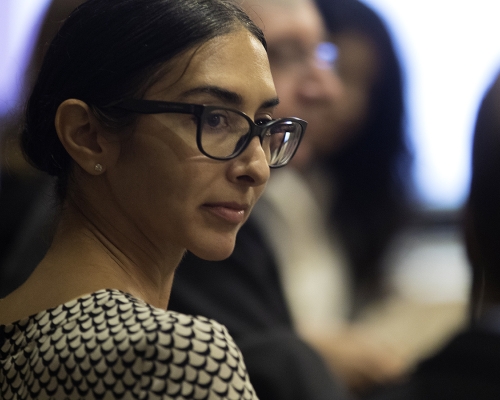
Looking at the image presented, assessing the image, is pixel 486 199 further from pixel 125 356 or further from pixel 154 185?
pixel 125 356

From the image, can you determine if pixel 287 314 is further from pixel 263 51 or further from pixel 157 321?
pixel 157 321

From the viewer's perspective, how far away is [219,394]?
1082mm

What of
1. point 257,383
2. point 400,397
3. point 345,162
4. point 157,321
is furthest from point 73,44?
point 345,162

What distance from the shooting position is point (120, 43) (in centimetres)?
128

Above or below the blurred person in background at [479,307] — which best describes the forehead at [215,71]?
above

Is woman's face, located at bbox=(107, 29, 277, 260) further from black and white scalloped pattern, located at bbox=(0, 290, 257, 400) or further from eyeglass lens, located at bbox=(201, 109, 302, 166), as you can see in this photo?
black and white scalloped pattern, located at bbox=(0, 290, 257, 400)

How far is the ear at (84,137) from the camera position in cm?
133

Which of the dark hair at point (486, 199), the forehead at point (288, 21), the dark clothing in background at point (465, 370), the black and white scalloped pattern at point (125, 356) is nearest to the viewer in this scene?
the black and white scalloped pattern at point (125, 356)

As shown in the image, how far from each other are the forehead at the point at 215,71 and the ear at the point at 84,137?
0.11m

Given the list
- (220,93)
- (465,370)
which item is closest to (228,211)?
(220,93)

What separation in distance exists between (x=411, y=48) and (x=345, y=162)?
41.3 inches

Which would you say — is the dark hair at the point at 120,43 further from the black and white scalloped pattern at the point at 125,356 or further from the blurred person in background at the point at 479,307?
the blurred person in background at the point at 479,307

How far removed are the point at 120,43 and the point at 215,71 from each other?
16 cm

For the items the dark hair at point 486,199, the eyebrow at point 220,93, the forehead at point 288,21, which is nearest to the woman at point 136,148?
the eyebrow at point 220,93
